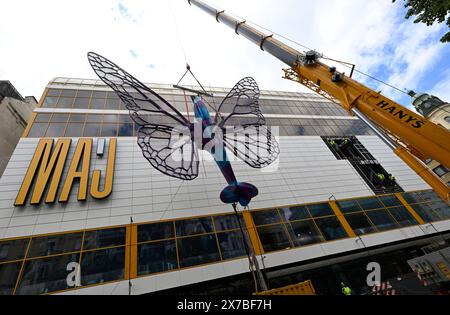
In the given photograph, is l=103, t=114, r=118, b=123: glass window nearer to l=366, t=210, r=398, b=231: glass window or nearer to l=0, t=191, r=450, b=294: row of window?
l=0, t=191, r=450, b=294: row of window

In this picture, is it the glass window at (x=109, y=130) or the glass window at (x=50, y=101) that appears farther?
the glass window at (x=50, y=101)

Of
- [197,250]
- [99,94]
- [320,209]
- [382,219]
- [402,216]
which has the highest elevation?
[99,94]

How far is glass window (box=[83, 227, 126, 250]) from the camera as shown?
12.7 metres

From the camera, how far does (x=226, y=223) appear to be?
1546 cm

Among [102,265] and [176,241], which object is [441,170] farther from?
[102,265]

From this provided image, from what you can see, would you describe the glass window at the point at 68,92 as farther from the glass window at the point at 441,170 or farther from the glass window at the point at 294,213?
the glass window at the point at 441,170

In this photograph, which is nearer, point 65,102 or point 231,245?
point 231,245

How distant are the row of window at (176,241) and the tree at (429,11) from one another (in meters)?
13.7

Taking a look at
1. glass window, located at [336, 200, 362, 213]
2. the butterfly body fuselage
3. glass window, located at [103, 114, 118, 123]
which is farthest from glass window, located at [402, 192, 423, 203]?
glass window, located at [103, 114, 118, 123]

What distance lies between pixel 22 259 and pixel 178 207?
8.94m

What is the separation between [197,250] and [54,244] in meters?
8.50

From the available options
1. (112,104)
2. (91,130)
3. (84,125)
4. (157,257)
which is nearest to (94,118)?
(84,125)

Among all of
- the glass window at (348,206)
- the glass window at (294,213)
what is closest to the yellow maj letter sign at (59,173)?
the glass window at (294,213)

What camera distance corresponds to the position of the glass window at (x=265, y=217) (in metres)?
16.1
